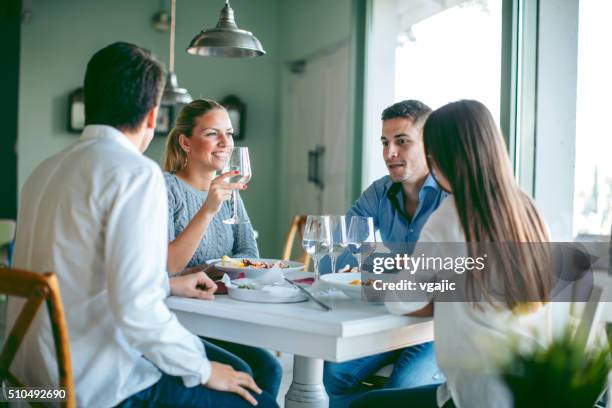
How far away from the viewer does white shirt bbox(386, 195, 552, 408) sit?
1300mm

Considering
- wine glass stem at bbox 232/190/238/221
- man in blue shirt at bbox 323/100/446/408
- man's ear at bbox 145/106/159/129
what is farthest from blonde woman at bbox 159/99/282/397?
man's ear at bbox 145/106/159/129

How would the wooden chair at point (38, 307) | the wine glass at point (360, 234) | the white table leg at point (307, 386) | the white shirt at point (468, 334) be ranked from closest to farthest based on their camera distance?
1. the wooden chair at point (38, 307)
2. the white shirt at point (468, 334)
3. the wine glass at point (360, 234)
4. the white table leg at point (307, 386)

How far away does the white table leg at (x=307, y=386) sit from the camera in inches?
69.5

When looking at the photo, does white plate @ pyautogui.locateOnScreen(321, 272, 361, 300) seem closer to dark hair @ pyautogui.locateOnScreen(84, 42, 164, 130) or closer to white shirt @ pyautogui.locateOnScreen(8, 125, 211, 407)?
white shirt @ pyautogui.locateOnScreen(8, 125, 211, 407)

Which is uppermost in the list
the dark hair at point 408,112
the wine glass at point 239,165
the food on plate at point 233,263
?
A: the dark hair at point 408,112

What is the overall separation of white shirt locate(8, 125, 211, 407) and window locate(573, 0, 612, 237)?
206cm

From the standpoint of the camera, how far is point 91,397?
49.4 inches

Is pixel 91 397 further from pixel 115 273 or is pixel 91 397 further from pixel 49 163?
pixel 49 163

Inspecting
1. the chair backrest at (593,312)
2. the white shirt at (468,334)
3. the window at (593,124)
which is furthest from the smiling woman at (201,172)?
the window at (593,124)

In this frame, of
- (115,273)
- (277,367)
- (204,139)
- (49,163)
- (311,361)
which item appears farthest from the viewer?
(204,139)

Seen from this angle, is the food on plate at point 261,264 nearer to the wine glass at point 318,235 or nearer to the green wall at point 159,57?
the wine glass at point 318,235

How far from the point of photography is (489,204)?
1.33 m

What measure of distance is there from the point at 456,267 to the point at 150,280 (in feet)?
2.04

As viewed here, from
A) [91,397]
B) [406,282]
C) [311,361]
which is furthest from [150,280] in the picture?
[311,361]
